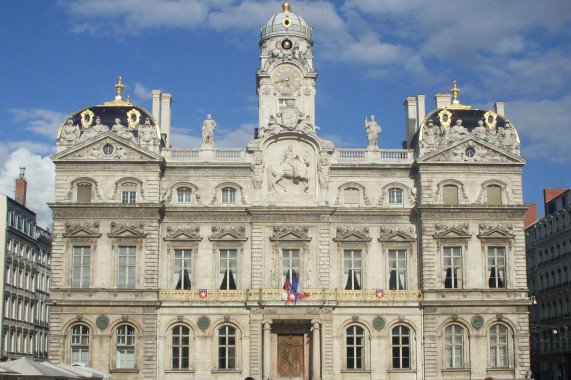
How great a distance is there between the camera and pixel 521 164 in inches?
2291

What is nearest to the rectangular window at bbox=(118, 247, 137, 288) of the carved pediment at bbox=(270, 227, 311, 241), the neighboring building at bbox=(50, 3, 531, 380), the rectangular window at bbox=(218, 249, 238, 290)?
the neighboring building at bbox=(50, 3, 531, 380)

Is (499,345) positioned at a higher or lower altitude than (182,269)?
lower

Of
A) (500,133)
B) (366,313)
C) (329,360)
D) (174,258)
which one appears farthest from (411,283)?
(174,258)

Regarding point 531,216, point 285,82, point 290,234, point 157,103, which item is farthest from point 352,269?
point 531,216

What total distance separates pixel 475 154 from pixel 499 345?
41.0ft

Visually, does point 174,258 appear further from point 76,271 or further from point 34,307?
point 34,307

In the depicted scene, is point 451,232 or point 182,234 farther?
point 182,234

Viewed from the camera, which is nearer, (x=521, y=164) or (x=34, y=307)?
(x=521, y=164)

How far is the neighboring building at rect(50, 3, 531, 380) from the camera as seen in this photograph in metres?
55.8

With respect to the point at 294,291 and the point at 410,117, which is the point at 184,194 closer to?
the point at 294,291

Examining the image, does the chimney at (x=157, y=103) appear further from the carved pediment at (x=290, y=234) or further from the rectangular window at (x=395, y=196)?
the rectangular window at (x=395, y=196)

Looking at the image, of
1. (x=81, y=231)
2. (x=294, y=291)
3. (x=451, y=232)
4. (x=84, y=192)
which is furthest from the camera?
(x=84, y=192)

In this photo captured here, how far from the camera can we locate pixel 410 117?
6506cm

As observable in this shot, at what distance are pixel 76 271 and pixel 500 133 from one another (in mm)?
29375
